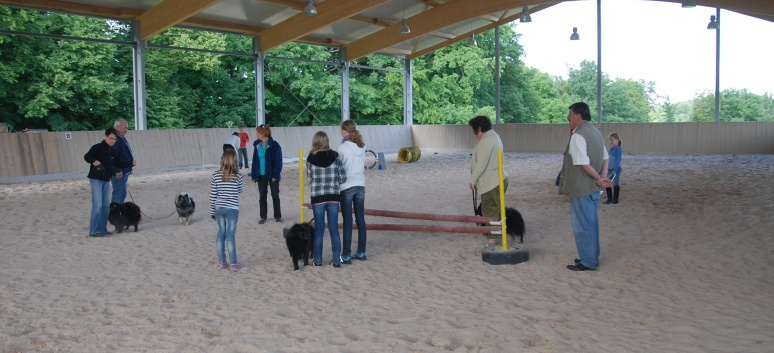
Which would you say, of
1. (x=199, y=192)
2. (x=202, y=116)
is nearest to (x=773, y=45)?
(x=199, y=192)

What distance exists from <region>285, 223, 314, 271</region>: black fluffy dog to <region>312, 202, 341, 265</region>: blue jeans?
10cm

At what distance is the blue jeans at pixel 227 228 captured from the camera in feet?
23.3

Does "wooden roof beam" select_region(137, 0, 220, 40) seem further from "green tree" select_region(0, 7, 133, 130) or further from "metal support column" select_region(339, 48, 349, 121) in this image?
"metal support column" select_region(339, 48, 349, 121)

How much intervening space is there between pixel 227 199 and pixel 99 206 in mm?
3056

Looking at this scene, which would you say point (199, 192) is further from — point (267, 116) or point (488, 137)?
point (267, 116)

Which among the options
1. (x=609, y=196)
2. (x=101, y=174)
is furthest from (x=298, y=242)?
(x=609, y=196)

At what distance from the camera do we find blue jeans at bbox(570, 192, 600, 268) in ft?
21.8

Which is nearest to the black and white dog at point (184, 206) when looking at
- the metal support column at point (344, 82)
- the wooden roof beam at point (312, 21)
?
the wooden roof beam at point (312, 21)

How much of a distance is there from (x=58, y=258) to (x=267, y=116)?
85.6 feet

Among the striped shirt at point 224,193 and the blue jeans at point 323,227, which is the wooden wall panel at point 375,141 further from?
the blue jeans at point 323,227

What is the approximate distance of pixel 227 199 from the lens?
704 centimetres

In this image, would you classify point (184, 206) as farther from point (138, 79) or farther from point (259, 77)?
point (259, 77)

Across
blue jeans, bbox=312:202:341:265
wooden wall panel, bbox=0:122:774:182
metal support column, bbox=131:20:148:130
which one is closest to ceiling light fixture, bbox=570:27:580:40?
wooden wall panel, bbox=0:122:774:182

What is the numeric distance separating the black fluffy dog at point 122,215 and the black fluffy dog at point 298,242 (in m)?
3.44
